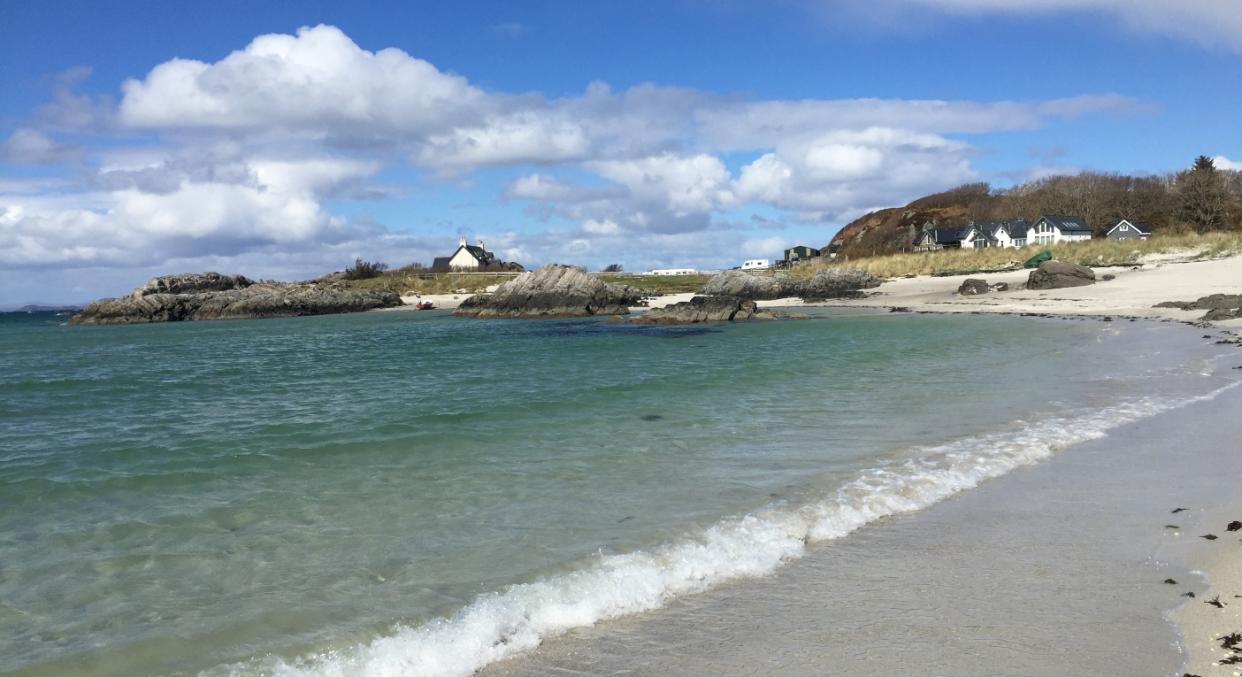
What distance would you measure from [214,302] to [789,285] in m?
54.0

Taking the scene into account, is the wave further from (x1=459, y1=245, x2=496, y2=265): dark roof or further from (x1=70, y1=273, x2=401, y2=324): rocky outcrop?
(x1=459, y1=245, x2=496, y2=265): dark roof

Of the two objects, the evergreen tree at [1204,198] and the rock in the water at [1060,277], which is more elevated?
the evergreen tree at [1204,198]

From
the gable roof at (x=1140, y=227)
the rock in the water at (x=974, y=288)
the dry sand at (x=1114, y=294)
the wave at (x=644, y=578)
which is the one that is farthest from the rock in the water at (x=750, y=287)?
the wave at (x=644, y=578)

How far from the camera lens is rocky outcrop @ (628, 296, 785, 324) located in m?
40.8

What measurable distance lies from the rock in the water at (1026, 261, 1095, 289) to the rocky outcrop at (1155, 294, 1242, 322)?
12.5 metres

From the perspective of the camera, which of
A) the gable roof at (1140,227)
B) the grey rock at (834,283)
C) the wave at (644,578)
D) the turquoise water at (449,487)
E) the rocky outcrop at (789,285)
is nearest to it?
the wave at (644,578)

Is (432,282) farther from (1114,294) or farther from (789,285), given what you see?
(1114,294)

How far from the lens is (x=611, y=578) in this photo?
5.67m

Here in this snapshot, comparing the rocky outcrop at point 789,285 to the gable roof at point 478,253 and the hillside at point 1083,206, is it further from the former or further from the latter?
the gable roof at point 478,253

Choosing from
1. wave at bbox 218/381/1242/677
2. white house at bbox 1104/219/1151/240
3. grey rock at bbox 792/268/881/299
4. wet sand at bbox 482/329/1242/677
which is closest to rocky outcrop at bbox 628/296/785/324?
grey rock at bbox 792/268/881/299

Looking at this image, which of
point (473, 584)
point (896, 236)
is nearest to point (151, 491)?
point (473, 584)

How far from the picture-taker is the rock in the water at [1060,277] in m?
42.6

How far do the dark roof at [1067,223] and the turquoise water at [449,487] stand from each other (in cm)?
6805

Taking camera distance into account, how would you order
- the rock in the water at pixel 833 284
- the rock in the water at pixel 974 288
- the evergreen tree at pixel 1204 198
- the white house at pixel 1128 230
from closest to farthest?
the rock in the water at pixel 974 288, the rock in the water at pixel 833 284, the evergreen tree at pixel 1204 198, the white house at pixel 1128 230
